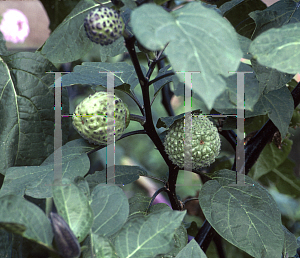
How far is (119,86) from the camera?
44 cm

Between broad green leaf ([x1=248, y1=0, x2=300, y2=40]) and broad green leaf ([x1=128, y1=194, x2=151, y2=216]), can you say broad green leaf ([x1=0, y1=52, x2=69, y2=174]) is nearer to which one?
broad green leaf ([x1=128, y1=194, x2=151, y2=216])

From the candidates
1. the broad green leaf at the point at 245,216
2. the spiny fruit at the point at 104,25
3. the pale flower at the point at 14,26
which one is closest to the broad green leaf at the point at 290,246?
the broad green leaf at the point at 245,216

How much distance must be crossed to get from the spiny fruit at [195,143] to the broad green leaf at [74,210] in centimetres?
21

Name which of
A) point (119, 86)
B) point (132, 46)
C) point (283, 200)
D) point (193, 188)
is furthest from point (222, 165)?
point (132, 46)

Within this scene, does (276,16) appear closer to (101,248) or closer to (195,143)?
(195,143)

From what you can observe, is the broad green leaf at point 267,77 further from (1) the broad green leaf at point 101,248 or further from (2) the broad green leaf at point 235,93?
(1) the broad green leaf at point 101,248

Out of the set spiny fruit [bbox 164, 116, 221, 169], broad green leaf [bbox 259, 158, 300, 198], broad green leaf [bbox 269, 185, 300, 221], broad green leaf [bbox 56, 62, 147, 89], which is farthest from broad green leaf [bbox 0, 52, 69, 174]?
broad green leaf [bbox 269, 185, 300, 221]

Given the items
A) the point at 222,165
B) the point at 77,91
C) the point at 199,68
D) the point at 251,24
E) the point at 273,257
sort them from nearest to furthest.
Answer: the point at 199,68 → the point at 273,257 → the point at 251,24 → the point at 222,165 → the point at 77,91

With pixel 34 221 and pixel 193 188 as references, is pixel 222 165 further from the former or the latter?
pixel 34 221

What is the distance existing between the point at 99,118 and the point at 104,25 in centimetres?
14

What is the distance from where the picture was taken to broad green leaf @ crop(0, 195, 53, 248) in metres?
0.25

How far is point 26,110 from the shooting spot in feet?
1.67

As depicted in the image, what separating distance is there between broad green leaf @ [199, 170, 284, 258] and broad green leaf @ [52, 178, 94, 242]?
0.64 ft

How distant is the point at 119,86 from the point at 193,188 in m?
0.65
